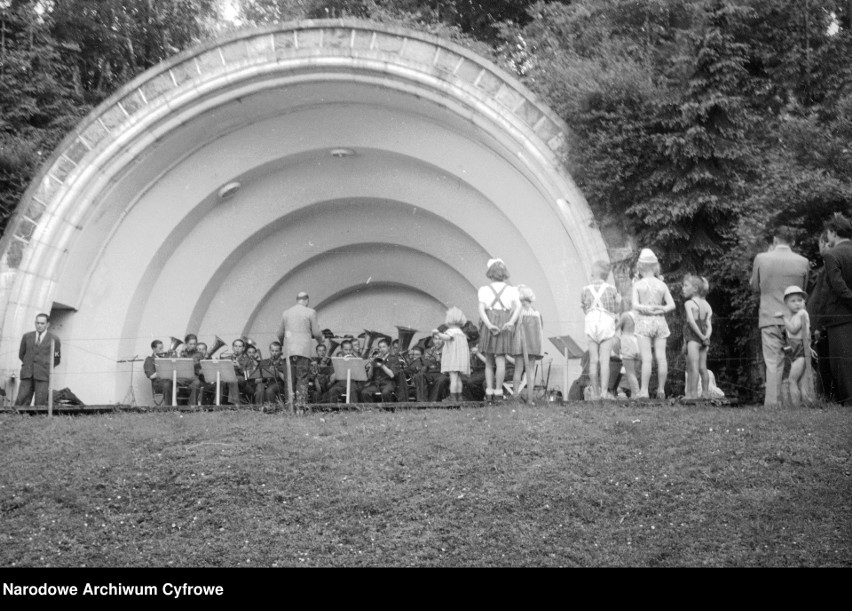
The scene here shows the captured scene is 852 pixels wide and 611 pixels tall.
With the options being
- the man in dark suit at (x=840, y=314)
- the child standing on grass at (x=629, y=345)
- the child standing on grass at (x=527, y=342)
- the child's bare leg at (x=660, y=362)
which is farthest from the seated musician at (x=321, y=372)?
the man in dark suit at (x=840, y=314)

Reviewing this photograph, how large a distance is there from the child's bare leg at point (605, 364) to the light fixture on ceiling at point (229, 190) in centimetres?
859

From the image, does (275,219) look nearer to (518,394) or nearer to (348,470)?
(518,394)

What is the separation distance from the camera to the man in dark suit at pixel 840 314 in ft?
38.9

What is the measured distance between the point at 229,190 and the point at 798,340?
10.8m

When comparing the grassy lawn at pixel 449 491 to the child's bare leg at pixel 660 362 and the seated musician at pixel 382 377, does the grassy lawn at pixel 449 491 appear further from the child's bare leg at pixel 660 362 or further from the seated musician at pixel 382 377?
the seated musician at pixel 382 377

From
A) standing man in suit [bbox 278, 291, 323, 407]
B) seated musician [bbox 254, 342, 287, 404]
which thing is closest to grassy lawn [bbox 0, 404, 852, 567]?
standing man in suit [bbox 278, 291, 323, 407]

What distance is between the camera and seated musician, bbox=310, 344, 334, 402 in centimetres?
1734

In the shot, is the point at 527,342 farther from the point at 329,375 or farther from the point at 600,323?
the point at 329,375

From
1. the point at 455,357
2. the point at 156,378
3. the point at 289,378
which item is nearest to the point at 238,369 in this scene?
the point at 156,378

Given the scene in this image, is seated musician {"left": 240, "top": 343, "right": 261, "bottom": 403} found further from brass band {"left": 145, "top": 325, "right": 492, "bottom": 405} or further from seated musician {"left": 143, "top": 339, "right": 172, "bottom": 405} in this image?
seated musician {"left": 143, "top": 339, "right": 172, "bottom": 405}

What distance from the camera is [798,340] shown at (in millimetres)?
11906

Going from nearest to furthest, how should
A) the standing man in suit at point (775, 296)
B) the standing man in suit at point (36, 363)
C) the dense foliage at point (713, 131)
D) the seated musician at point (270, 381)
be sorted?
the standing man in suit at point (775, 296)
the dense foliage at point (713, 131)
the standing man in suit at point (36, 363)
the seated musician at point (270, 381)

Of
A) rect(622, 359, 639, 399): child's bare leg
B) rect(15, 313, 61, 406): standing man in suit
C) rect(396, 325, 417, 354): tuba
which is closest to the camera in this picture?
rect(622, 359, 639, 399): child's bare leg

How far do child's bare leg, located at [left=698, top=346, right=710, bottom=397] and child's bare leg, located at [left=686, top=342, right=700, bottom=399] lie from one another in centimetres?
10
